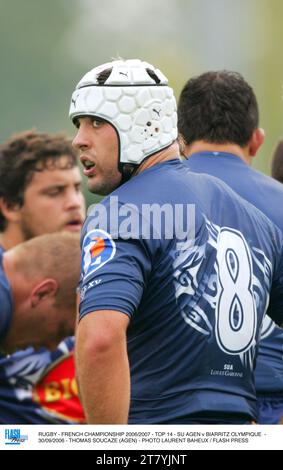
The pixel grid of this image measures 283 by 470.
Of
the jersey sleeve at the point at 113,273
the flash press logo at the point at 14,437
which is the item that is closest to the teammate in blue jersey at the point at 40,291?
the flash press logo at the point at 14,437

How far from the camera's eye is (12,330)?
536 cm

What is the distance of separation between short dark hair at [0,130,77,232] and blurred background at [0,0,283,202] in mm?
1720

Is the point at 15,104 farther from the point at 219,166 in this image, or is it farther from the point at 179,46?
the point at 219,166

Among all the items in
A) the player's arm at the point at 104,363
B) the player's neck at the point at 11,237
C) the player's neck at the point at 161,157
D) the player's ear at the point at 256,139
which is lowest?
the player's arm at the point at 104,363

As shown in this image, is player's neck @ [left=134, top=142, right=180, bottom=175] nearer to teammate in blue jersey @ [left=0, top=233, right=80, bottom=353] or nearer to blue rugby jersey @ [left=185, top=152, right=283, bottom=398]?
blue rugby jersey @ [left=185, top=152, right=283, bottom=398]

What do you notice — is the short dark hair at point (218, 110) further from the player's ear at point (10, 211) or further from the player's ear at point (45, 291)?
the player's ear at point (10, 211)

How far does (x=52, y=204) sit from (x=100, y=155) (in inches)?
108

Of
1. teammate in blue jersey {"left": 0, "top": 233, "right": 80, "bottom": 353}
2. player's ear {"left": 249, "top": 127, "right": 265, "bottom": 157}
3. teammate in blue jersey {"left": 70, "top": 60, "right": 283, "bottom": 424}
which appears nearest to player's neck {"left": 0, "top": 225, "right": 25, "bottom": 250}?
teammate in blue jersey {"left": 0, "top": 233, "right": 80, "bottom": 353}

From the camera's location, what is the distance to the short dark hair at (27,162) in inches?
259

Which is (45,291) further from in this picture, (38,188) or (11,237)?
(38,188)

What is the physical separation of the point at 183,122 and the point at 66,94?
469cm

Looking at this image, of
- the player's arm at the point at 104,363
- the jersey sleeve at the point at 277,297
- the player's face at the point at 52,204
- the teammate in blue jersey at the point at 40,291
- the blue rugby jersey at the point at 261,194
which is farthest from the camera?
the player's face at the point at 52,204

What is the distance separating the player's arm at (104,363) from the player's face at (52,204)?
10.3 feet
